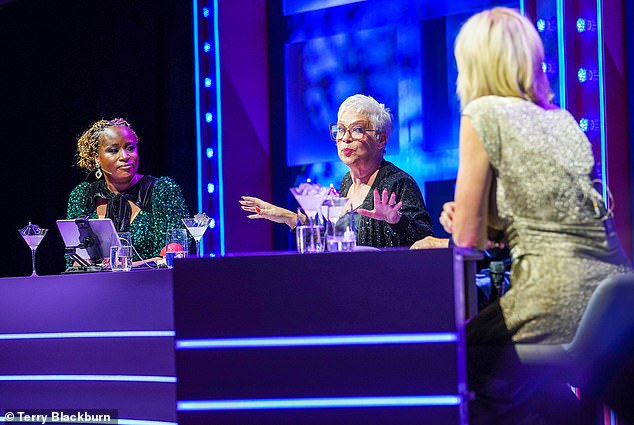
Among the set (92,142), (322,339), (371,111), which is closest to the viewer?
(322,339)

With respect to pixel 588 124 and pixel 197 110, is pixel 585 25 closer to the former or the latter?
pixel 588 124

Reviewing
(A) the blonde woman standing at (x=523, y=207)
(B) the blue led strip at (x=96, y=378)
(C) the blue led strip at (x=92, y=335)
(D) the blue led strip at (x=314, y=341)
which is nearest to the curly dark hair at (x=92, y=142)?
(C) the blue led strip at (x=92, y=335)

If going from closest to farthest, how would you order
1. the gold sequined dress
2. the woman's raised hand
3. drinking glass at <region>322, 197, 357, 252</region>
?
the gold sequined dress, the woman's raised hand, drinking glass at <region>322, 197, 357, 252</region>

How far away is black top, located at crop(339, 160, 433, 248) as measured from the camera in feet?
12.3

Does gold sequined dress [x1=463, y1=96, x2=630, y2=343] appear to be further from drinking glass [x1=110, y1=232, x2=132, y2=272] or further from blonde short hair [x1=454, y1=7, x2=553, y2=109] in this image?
drinking glass [x1=110, y1=232, x2=132, y2=272]

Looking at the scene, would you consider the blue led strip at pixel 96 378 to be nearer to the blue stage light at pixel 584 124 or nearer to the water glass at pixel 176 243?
the water glass at pixel 176 243

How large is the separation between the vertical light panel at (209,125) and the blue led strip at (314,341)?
2874 mm

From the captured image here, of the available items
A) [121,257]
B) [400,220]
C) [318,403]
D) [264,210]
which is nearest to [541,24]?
[400,220]

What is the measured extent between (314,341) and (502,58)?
947mm

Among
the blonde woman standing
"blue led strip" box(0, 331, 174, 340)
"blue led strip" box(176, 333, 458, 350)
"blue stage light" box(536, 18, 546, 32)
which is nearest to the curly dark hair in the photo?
"blue led strip" box(0, 331, 174, 340)

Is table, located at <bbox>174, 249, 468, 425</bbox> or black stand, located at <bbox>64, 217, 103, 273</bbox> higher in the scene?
black stand, located at <bbox>64, 217, 103, 273</bbox>

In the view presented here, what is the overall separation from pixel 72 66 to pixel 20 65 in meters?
0.53

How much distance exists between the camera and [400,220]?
12.3ft

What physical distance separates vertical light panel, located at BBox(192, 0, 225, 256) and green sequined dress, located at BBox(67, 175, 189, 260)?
1.93 feet
